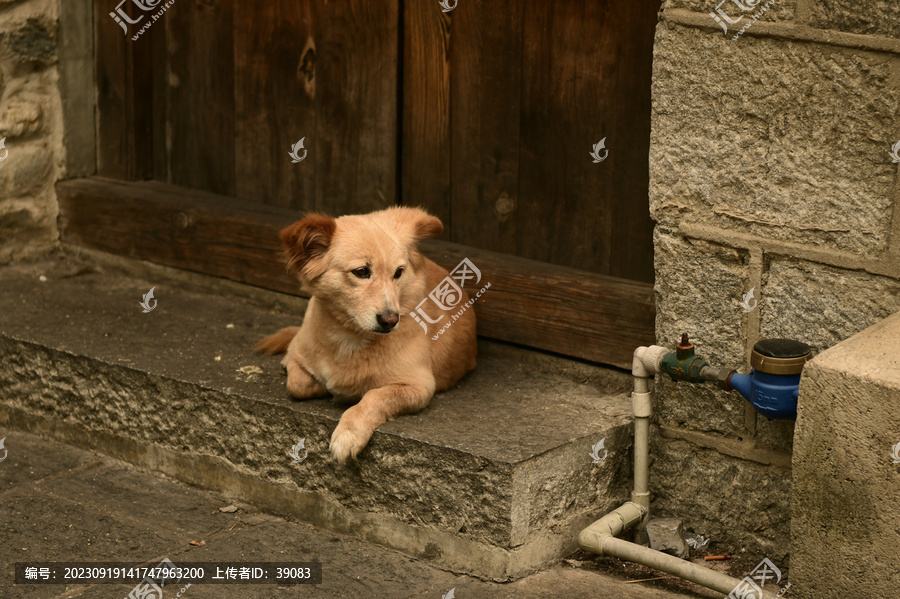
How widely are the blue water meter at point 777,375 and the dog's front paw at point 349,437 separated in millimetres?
1265

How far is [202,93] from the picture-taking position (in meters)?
5.28

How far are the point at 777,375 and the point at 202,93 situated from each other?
3.25 metres

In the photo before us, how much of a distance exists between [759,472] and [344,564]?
1.42 meters

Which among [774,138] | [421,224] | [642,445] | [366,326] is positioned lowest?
[642,445]

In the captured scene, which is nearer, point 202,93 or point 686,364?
point 686,364

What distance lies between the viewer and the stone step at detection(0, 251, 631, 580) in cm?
354

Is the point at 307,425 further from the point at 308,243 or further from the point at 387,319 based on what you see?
the point at 308,243

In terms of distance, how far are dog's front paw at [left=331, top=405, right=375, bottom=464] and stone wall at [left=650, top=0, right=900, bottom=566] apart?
105 centimetres

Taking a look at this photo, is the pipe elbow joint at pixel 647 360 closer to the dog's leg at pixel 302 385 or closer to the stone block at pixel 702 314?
the stone block at pixel 702 314

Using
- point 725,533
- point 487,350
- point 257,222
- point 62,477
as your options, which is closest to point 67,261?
point 257,222

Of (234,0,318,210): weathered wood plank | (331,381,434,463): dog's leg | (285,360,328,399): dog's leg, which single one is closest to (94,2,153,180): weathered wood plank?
(234,0,318,210): weathered wood plank

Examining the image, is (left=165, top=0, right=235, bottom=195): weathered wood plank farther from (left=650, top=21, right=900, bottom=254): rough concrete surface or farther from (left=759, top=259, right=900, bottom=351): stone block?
(left=759, top=259, right=900, bottom=351): stone block

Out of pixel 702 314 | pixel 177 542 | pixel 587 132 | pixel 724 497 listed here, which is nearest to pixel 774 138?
pixel 702 314

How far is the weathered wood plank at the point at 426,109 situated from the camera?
449cm
